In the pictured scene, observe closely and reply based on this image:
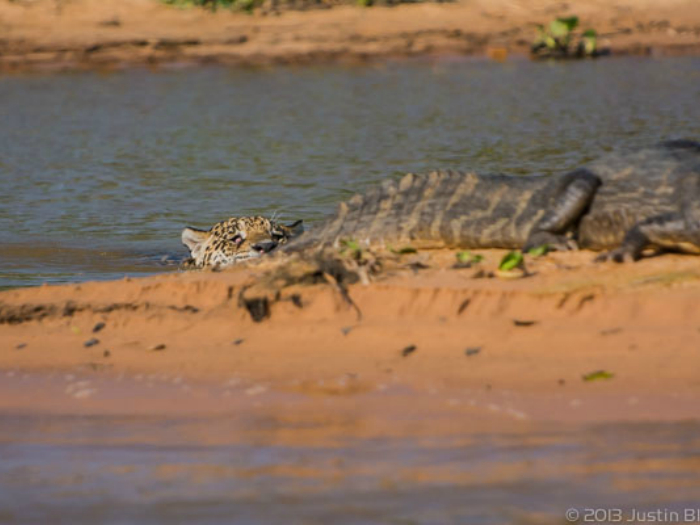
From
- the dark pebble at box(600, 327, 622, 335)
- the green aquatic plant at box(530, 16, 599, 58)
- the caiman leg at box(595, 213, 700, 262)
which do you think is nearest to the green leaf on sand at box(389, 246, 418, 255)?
the caiman leg at box(595, 213, 700, 262)

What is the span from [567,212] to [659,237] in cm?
79

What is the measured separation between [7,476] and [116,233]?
700cm

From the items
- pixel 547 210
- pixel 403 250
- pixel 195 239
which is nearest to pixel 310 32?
pixel 195 239

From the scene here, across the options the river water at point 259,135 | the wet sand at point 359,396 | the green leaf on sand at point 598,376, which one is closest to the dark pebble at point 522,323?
the wet sand at point 359,396

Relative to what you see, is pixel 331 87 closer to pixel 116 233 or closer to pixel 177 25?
pixel 177 25

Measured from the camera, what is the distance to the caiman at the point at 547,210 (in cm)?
667

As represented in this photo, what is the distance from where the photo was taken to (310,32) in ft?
85.0

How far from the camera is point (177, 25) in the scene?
26.5 m

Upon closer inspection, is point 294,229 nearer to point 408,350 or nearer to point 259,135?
point 408,350

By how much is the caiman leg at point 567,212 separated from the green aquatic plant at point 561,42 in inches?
684

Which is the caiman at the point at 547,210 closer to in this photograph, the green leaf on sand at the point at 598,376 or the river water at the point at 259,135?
the green leaf on sand at the point at 598,376

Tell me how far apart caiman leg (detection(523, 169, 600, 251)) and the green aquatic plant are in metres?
17.4

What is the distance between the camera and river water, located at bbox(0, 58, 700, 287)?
11.7 m

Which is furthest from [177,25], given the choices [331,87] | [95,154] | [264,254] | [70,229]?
[264,254]
